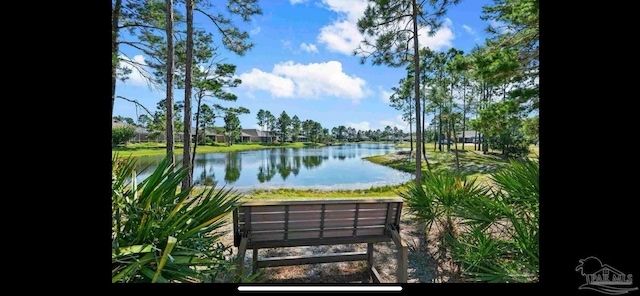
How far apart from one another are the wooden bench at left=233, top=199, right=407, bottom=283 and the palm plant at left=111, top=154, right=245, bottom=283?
0.42 m

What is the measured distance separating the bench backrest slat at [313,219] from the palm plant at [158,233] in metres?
0.44

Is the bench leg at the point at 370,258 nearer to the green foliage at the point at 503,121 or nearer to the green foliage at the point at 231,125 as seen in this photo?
the green foliage at the point at 503,121

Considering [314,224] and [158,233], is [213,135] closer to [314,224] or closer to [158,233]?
[314,224]

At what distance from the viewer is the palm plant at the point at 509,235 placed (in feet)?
3.66

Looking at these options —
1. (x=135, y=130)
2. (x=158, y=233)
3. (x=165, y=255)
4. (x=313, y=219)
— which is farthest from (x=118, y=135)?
(x=135, y=130)

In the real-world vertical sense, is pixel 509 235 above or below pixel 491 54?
below

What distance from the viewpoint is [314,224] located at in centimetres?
162

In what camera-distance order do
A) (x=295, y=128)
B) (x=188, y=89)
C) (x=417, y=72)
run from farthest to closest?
(x=295, y=128) → (x=417, y=72) → (x=188, y=89)

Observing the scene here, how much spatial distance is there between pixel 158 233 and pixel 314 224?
0.94 metres

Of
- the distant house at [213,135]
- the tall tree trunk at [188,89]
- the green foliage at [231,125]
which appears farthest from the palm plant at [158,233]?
the distant house at [213,135]

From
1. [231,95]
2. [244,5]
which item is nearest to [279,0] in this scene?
[244,5]

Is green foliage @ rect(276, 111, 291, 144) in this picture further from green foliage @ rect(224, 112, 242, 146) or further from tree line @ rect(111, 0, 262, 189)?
tree line @ rect(111, 0, 262, 189)

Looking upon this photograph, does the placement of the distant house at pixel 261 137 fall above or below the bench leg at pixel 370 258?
above

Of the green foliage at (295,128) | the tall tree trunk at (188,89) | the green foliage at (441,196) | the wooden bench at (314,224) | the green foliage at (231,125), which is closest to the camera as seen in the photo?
the wooden bench at (314,224)
